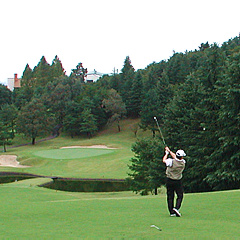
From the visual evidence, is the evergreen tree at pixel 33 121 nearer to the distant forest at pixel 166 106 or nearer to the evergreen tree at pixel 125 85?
the distant forest at pixel 166 106

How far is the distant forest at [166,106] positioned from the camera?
86.3ft

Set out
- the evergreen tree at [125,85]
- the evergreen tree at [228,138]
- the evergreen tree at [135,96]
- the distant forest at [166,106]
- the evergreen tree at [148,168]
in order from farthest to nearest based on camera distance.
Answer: the evergreen tree at [125,85] < the evergreen tree at [135,96] < the evergreen tree at [148,168] < the distant forest at [166,106] < the evergreen tree at [228,138]

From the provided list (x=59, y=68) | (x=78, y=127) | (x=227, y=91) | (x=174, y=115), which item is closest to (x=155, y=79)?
(x=78, y=127)

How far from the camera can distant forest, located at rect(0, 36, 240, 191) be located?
2630cm

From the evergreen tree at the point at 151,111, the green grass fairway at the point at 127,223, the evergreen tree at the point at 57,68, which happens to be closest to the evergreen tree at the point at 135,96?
the evergreen tree at the point at 151,111

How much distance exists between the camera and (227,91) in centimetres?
2627

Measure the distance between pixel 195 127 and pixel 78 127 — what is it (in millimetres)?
63407

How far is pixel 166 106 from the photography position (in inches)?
1806

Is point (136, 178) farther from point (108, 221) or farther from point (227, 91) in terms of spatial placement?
point (108, 221)

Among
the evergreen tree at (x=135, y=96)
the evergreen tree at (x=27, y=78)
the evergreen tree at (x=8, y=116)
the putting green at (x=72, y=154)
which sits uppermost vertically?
the evergreen tree at (x=27, y=78)

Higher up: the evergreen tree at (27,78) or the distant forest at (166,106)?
the evergreen tree at (27,78)

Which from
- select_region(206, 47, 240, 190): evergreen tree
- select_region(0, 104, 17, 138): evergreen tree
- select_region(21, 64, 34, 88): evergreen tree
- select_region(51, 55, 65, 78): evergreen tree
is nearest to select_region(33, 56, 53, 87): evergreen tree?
select_region(51, 55, 65, 78): evergreen tree

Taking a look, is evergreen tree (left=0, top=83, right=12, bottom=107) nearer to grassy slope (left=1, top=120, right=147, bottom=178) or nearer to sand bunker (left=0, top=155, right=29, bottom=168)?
sand bunker (left=0, top=155, right=29, bottom=168)

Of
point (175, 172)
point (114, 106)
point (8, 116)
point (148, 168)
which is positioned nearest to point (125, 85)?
point (114, 106)
